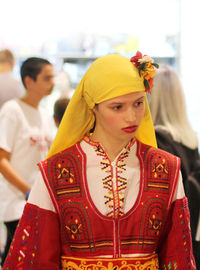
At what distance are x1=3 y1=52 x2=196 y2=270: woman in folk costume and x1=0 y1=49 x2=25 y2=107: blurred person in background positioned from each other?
101 inches

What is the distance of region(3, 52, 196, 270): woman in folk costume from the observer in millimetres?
1588

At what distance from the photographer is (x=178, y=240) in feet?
5.46

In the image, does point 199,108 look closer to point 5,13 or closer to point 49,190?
point 5,13

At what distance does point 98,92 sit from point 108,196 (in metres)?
0.36

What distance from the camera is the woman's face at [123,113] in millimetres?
1553

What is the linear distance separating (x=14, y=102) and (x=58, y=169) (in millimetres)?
1376

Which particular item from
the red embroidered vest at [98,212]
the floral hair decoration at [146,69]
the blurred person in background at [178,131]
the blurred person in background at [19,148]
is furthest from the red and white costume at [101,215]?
the blurred person in background at [19,148]

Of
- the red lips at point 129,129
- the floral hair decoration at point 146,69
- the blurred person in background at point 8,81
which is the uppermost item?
the blurred person in background at point 8,81

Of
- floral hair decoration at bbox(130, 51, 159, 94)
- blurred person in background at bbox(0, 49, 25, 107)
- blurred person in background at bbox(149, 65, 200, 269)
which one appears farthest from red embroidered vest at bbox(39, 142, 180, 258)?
blurred person in background at bbox(0, 49, 25, 107)

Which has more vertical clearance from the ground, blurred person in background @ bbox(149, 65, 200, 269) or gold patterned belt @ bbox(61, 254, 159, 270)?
blurred person in background @ bbox(149, 65, 200, 269)

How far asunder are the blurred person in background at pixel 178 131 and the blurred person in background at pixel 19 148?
734 mm

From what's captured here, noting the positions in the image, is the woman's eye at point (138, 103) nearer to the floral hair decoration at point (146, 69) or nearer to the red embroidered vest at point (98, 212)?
the floral hair decoration at point (146, 69)

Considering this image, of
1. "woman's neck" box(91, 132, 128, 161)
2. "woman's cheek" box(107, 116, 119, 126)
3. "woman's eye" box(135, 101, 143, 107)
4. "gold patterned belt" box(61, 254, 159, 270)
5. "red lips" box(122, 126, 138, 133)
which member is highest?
"woman's eye" box(135, 101, 143, 107)

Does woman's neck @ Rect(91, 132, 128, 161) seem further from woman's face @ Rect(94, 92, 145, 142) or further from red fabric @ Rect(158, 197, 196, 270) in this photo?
red fabric @ Rect(158, 197, 196, 270)
